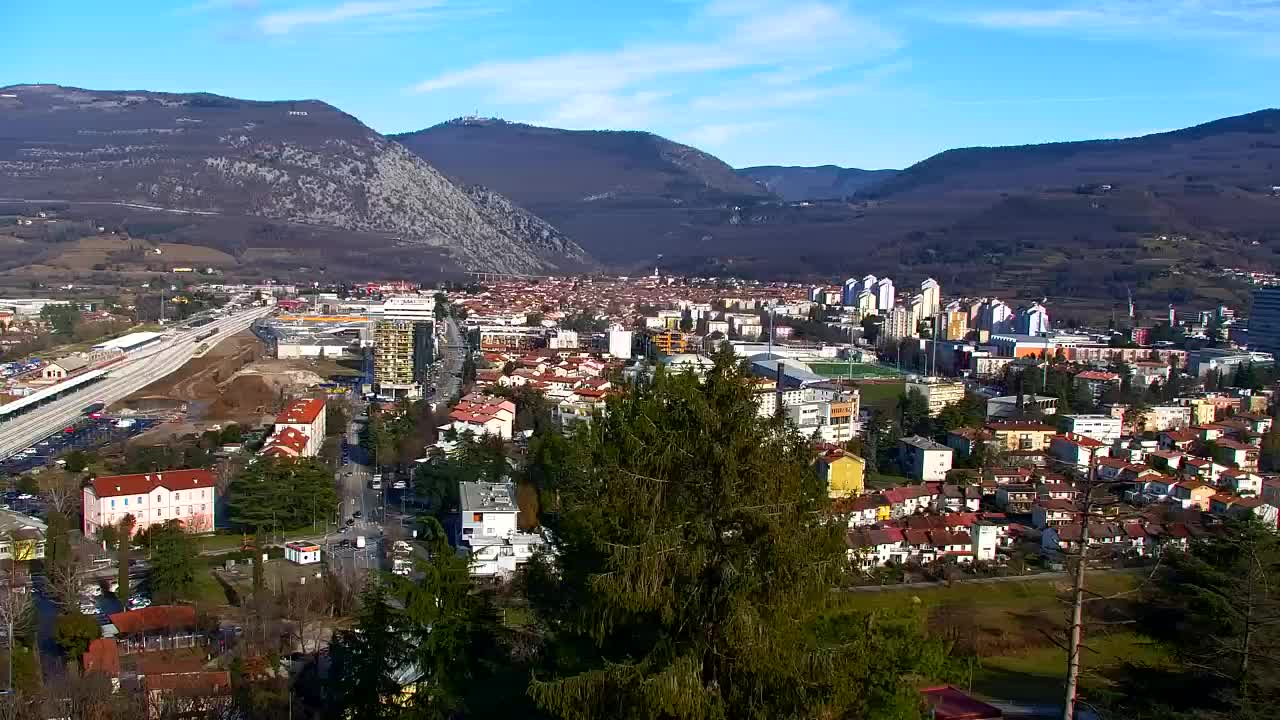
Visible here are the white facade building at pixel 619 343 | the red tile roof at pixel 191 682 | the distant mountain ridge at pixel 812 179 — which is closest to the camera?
the red tile roof at pixel 191 682

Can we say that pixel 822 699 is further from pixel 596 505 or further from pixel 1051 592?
pixel 1051 592

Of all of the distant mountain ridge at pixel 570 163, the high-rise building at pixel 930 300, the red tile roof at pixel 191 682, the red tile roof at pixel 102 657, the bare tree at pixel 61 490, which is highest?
the distant mountain ridge at pixel 570 163

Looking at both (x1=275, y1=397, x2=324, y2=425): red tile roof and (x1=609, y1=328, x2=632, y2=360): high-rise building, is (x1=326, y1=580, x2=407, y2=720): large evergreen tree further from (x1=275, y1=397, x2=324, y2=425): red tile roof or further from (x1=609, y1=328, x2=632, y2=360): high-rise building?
(x1=609, y1=328, x2=632, y2=360): high-rise building

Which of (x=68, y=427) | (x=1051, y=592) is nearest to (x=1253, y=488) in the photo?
(x=1051, y=592)

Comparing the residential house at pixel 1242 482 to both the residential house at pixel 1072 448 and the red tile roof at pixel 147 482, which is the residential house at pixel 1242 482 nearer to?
the residential house at pixel 1072 448

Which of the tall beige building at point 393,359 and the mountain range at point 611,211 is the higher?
the mountain range at point 611,211

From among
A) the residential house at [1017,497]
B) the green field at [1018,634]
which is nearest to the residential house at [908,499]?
the residential house at [1017,497]

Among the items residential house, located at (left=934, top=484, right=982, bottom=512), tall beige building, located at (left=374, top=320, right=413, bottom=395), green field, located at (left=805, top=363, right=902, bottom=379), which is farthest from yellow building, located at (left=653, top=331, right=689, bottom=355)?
residential house, located at (left=934, top=484, right=982, bottom=512)
